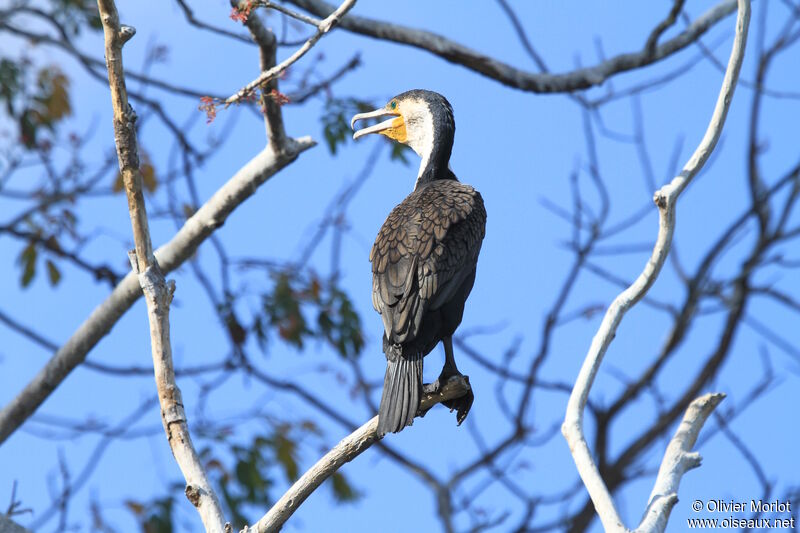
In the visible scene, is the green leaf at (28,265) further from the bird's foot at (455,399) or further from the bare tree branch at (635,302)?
the bare tree branch at (635,302)

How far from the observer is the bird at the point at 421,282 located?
119 inches

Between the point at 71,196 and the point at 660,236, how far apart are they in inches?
192

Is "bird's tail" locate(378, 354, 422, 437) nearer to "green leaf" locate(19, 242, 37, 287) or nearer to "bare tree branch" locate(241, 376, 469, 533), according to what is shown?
"bare tree branch" locate(241, 376, 469, 533)

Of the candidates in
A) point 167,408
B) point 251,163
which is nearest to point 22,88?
point 251,163

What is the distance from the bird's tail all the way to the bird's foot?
112mm

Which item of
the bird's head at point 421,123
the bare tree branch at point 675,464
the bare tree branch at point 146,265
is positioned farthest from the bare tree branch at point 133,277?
the bare tree branch at point 675,464

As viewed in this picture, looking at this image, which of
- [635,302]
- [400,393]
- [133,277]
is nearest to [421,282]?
[400,393]

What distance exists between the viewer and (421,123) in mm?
3941

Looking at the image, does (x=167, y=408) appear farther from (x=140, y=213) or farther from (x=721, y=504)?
(x=721, y=504)

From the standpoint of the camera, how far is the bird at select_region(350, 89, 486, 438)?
3.03 m

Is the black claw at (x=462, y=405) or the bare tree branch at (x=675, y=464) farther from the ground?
the black claw at (x=462, y=405)

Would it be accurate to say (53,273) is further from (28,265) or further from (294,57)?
(294,57)

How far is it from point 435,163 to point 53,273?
381 centimetres

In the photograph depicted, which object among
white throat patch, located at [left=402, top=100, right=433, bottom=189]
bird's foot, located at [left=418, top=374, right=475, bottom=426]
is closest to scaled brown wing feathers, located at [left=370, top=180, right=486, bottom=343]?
bird's foot, located at [left=418, top=374, right=475, bottom=426]
